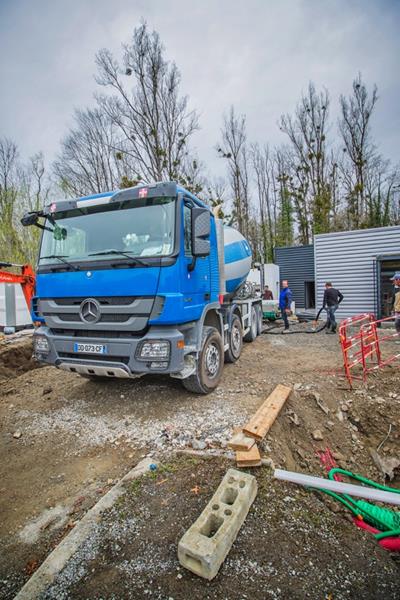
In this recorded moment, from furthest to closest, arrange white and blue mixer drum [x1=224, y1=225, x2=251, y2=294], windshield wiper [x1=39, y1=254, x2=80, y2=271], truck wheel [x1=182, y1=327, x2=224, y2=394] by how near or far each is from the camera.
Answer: white and blue mixer drum [x1=224, y1=225, x2=251, y2=294] → truck wheel [x1=182, y1=327, x2=224, y2=394] → windshield wiper [x1=39, y1=254, x2=80, y2=271]

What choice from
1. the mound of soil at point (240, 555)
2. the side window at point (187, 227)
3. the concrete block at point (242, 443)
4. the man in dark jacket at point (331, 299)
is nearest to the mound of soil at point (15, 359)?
the side window at point (187, 227)

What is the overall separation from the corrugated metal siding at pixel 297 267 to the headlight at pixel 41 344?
15.1 metres

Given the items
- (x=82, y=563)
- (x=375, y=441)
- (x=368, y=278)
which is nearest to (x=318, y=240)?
(x=368, y=278)

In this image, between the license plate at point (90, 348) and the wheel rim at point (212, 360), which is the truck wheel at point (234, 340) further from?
the license plate at point (90, 348)

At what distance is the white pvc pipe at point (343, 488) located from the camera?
230cm

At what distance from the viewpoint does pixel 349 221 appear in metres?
22.9

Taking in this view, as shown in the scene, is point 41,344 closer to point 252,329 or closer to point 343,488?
point 343,488

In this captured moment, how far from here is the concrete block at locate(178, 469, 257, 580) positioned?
1824 millimetres

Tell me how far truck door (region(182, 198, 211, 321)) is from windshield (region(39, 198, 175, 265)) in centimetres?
28

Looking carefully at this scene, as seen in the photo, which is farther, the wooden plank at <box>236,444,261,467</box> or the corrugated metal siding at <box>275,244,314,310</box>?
the corrugated metal siding at <box>275,244,314,310</box>

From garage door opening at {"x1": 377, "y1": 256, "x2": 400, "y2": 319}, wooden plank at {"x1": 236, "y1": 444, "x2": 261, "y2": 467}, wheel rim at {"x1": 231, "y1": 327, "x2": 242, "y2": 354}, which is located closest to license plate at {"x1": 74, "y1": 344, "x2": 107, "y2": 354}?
wooden plank at {"x1": 236, "y1": 444, "x2": 261, "y2": 467}

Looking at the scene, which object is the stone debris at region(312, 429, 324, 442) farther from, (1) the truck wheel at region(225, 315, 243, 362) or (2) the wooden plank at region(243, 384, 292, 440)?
(1) the truck wheel at region(225, 315, 243, 362)

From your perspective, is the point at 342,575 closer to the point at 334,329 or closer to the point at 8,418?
the point at 8,418

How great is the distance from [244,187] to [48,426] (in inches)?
975
